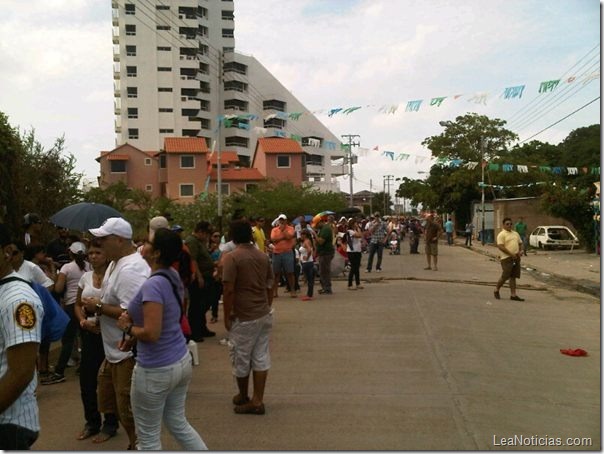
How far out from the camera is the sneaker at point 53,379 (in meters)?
6.96

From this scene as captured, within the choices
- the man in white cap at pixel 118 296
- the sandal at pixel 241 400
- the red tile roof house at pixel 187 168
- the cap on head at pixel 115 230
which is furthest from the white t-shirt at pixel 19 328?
the red tile roof house at pixel 187 168

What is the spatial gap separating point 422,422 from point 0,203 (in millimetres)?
12957

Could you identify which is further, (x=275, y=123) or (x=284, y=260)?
(x=275, y=123)

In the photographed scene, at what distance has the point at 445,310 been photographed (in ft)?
38.1

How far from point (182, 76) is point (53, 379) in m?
69.6

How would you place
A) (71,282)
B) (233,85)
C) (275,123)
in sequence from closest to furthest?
(71,282)
(233,85)
(275,123)

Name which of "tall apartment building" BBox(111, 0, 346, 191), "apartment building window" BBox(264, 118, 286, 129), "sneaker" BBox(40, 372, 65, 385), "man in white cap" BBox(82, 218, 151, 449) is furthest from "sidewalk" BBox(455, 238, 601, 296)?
"apartment building window" BBox(264, 118, 286, 129)

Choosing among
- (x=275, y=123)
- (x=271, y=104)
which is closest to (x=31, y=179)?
(x=275, y=123)

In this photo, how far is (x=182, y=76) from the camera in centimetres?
7312

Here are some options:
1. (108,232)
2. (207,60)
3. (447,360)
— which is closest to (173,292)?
(108,232)

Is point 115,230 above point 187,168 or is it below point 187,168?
below

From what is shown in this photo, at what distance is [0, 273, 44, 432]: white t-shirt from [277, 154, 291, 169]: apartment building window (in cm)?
5703

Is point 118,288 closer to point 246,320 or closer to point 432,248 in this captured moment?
point 246,320

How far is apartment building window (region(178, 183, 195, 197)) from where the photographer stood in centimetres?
5741
